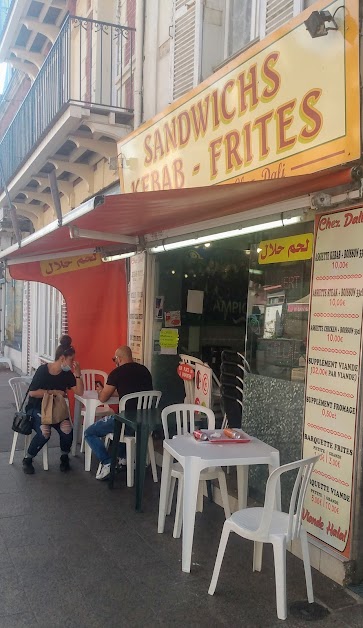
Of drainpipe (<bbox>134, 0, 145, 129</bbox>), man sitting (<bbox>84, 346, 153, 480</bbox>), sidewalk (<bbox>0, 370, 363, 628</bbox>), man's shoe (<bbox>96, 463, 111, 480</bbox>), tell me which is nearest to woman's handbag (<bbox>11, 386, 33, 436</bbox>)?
man sitting (<bbox>84, 346, 153, 480</bbox>)

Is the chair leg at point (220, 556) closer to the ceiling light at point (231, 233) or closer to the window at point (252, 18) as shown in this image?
the ceiling light at point (231, 233)

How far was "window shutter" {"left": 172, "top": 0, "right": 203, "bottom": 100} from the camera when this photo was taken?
5.77 metres

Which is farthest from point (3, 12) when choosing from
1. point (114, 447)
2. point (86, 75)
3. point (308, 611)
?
point (308, 611)

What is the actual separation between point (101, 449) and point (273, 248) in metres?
2.61

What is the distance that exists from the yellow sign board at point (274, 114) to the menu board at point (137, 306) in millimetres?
1329

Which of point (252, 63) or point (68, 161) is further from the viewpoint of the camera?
point (68, 161)

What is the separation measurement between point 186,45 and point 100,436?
4.34m

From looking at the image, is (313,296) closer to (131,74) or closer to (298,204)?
(298,204)

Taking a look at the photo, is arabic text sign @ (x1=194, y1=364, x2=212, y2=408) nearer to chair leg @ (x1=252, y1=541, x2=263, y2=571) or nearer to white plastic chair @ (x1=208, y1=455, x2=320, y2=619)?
chair leg @ (x1=252, y1=541, x2=263, y2=571)

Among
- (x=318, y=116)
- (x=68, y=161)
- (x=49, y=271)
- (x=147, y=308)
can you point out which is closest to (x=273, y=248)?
(x=318, y=116)

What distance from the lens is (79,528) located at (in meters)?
4.27

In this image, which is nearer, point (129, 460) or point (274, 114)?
point (274, 114)

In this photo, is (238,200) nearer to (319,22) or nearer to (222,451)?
(319,22)

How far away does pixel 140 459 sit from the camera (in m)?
4.52
